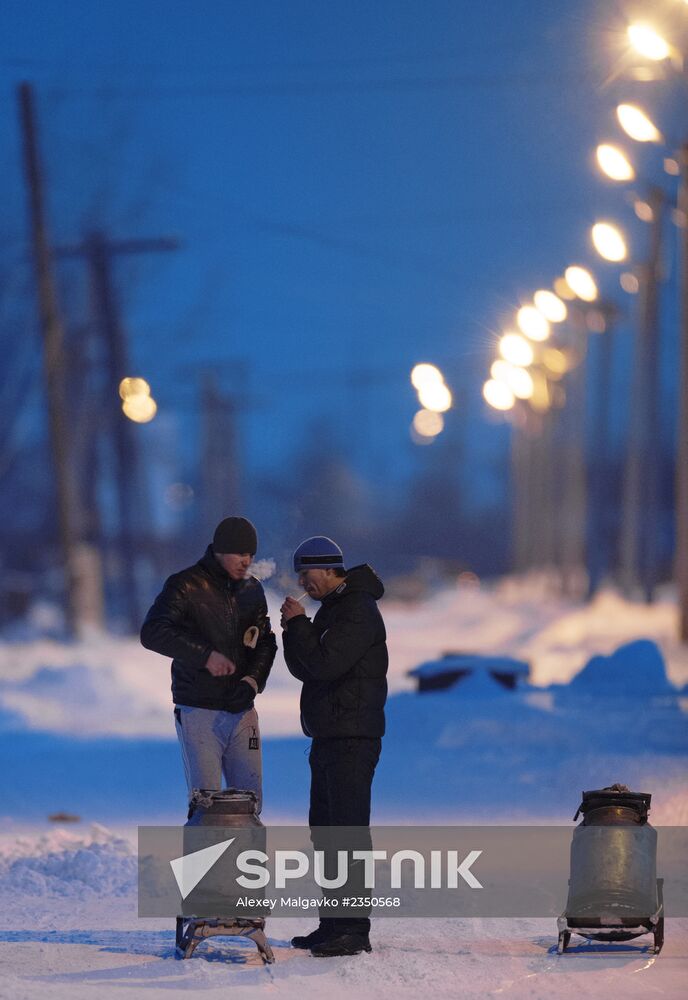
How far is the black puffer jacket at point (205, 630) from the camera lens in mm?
8047

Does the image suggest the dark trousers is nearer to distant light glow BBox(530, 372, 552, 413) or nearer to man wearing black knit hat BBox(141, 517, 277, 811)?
man wearing black knit hat BBox(141, 517, 277, 811)

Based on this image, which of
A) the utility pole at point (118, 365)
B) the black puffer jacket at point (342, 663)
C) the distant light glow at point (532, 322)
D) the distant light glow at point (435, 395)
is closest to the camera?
the black puffer jacket at point (342, 663)

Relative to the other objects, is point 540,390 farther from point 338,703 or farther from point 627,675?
point 338,703

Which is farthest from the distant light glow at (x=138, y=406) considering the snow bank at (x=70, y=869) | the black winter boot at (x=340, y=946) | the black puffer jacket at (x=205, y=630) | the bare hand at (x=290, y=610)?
the black winter boot at (x=340, y=946)

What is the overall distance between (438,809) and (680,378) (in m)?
15.1

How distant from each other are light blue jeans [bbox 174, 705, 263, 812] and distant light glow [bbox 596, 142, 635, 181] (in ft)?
→ 34.8

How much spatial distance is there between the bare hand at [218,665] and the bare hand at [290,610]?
0.31 meters

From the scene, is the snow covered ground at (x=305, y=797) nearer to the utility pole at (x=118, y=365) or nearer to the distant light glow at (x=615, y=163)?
the distant light glow at (x=615, y=163)

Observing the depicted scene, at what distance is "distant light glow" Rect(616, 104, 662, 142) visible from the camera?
52.9ft

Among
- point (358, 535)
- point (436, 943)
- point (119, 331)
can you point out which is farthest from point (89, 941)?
point (358, 535)

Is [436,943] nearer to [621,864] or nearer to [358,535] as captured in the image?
[621,864]

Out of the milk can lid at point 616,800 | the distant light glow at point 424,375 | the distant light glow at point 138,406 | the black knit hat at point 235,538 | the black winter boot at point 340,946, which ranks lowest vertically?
the black winter boot at point 340,946

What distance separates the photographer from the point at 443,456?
386ft

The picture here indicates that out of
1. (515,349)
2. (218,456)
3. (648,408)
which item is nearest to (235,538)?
(515,349)
